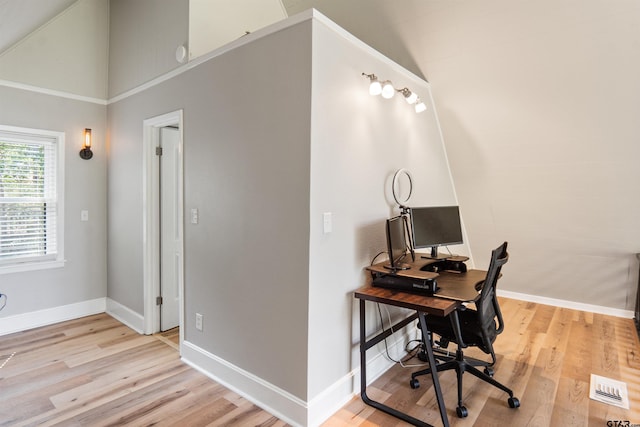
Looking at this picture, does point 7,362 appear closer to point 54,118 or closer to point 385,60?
point 54,118

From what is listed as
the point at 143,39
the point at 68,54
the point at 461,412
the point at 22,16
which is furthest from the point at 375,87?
the point at 68,54

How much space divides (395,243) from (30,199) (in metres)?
3.63

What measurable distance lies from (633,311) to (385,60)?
386 cm

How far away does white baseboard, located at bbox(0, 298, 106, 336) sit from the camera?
346 cm

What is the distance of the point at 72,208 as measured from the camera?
3822mm

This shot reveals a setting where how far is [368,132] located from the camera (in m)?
2.60

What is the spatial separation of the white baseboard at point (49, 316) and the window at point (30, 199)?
0.47m

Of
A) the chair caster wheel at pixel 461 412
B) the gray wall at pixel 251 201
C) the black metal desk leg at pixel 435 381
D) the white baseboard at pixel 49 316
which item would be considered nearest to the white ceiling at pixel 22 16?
the gray wall at pixel 251 201

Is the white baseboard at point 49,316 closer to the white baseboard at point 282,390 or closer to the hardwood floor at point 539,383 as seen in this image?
the white baseboard at point 282,390

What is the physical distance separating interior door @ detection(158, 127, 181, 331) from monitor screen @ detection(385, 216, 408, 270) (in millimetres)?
2170

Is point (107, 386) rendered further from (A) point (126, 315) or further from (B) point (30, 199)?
(B) point (30, 199)

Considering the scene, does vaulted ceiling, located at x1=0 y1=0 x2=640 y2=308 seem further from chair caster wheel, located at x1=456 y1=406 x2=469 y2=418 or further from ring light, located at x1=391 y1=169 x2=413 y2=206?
chair caster wheel, located at x1=456 y1=406 x2=469 y2=418

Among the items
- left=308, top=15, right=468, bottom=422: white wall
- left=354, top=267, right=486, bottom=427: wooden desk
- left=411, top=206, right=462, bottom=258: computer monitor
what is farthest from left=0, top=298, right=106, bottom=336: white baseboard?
left=411, top=206, right=462, bottom=258: computer monitor

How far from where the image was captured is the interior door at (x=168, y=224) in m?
3.45
